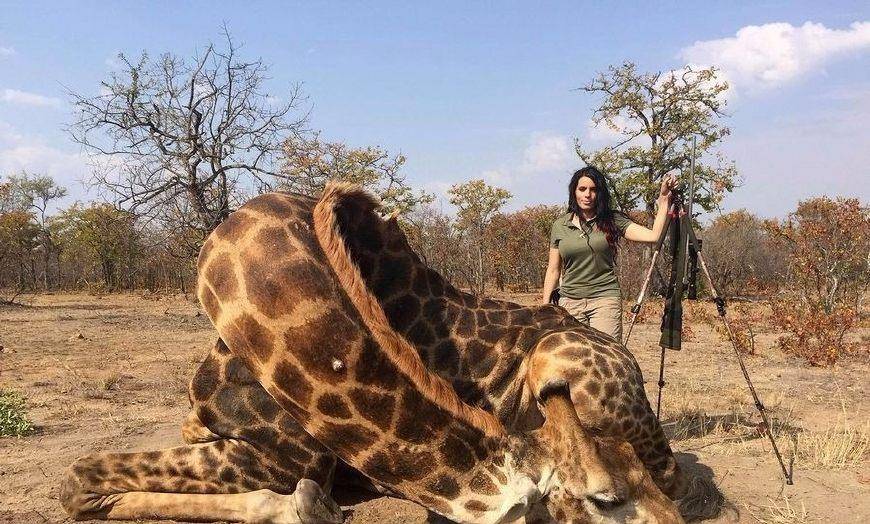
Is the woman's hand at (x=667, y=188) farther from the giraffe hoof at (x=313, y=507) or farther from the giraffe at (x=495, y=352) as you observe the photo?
the giraffe hoof at (x=313, y=507)

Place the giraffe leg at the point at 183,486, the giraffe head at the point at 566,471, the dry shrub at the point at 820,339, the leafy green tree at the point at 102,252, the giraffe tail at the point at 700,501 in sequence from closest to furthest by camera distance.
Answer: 1. the giraffe head at the point at 566,471
2. the giraffe leg at the point at 183,486
3. the giraffe tail at the point at 700,501
4. the dry shrub at the point at 820,339
5. the leafy green tree at the point at 102,252

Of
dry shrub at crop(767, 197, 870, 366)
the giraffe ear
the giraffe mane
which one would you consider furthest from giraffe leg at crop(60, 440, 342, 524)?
dry shrub at crop(767, 197, 870, 366)

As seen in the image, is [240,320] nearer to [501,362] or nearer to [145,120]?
[501,362]

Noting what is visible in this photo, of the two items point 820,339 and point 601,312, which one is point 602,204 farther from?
point 820,339

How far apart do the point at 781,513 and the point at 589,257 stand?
232cm

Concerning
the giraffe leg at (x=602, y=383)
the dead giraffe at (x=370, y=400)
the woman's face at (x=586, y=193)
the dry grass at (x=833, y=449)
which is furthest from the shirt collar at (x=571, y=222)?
the dead giraffe at (x=370, y=400)

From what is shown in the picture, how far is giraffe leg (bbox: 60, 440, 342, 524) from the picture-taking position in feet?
10.2

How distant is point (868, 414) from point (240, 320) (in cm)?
765

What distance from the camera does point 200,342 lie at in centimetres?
1348

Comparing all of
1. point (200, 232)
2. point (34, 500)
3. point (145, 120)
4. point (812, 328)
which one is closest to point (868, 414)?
point (812, 328)

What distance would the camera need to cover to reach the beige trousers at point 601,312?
5.40m

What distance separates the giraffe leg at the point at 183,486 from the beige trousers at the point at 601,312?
3043mm

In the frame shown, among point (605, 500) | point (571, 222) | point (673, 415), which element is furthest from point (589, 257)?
point (605, 500)

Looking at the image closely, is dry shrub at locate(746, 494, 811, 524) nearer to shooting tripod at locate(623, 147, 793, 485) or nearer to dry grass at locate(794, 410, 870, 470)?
shooting tripod at locate(623, 147, 793, 485)
